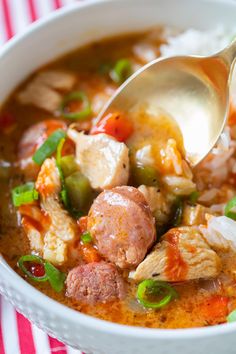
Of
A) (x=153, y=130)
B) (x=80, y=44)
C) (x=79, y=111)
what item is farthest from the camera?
(x=80, y=44)

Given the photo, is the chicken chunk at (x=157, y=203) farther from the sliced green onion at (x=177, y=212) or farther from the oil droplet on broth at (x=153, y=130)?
the oil droplet on broth at (x=153, y=130)

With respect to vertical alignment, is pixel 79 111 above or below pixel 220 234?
above

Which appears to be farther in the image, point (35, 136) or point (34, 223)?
point (35, 136)

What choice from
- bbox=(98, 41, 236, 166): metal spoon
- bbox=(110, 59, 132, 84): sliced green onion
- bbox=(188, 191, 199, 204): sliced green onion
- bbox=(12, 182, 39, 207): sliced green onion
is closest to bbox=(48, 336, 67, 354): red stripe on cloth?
bbox=(12, 182, 39, 207): sliced green onion

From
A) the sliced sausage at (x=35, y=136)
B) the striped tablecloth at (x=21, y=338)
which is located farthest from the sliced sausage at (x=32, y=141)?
the striped tablecloth at (x=21, y=338)

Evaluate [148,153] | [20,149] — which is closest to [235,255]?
[148,153]

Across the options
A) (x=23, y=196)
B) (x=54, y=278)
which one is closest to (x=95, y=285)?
(x=54, y=278)

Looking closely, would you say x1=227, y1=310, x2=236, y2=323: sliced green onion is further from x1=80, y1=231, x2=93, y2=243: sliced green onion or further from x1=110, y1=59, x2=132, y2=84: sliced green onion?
x1=110, y1=59, x2=132, y2=84: sliced green onion

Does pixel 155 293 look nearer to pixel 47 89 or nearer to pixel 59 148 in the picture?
pixel 59 148
